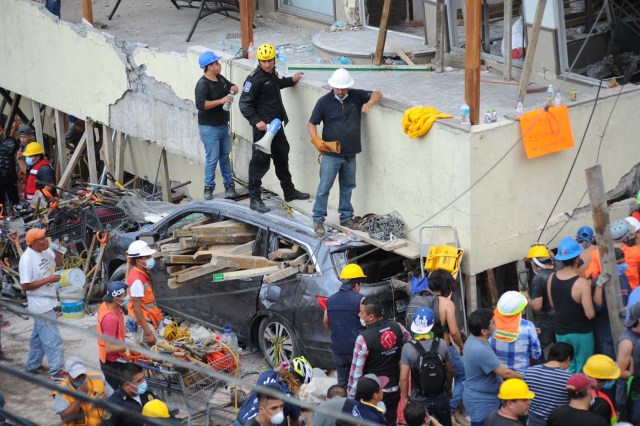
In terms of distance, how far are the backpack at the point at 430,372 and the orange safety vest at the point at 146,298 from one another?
3.38m

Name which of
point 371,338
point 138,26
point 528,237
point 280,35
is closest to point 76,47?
point 138,26

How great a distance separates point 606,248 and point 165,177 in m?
9.19

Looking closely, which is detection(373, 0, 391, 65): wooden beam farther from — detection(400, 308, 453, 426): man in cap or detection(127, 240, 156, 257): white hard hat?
detection(400, 308, 453, 426): man in cap

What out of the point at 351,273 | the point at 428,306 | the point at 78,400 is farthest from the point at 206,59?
the point at 78,400

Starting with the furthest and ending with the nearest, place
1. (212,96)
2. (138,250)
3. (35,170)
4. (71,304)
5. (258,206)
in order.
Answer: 1. (35,170)
2. (71,304)
3. (212,96)
4. (258,206)
5. (138,250)

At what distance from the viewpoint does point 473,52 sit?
36.8 ft

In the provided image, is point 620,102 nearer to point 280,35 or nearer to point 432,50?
point 432,50

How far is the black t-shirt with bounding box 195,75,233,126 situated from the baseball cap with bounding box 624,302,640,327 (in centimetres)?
611

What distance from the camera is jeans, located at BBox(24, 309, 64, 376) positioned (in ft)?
37.8

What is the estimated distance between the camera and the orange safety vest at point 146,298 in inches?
448

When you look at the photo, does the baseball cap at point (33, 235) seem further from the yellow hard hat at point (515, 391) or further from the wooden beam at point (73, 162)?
the wooden beam at point (73, 162)

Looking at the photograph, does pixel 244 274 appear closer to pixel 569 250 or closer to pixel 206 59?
pixel 206 59

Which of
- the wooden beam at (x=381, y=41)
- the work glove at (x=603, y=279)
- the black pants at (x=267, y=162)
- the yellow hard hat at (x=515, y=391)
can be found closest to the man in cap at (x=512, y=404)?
→ the yellow hard hat at (x=515, y=391)

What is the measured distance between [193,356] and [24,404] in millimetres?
1712
